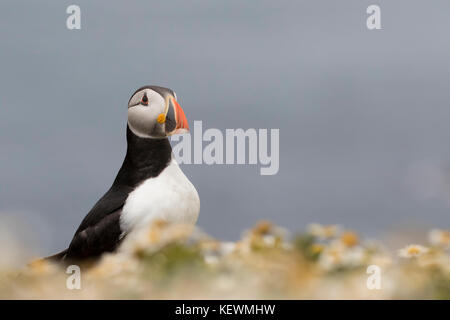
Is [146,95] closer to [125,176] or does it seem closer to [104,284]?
[125,176]

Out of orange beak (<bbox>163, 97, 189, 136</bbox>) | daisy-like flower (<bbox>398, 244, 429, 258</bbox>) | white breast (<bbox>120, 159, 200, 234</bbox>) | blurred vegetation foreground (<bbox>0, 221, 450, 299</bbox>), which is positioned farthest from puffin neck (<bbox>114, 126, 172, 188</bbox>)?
daisy-like flower (<bbox>398, 244, 429, 258</bbox>)

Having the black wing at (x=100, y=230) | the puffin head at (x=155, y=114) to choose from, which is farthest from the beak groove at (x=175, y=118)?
the black wing at (x=100, y=230)

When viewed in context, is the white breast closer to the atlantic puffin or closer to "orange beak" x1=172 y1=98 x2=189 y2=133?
the atlantic puffin

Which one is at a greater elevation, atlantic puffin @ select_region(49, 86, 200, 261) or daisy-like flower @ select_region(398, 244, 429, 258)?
atlantic puffin @ select_region(49, 86, 200, 261)

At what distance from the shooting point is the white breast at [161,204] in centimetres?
511

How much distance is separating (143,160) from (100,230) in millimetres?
650

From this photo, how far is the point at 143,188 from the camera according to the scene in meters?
5.26

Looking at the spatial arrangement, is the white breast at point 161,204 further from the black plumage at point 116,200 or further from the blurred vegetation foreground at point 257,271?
the blurred vegetation foreground at point 257,271

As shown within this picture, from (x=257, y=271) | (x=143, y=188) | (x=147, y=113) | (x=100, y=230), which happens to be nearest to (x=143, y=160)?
(x=143, y=188)

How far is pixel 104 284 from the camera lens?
3855mm

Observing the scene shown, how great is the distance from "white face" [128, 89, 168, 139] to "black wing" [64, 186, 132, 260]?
49 cm

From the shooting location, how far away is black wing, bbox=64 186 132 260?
5.20 m
